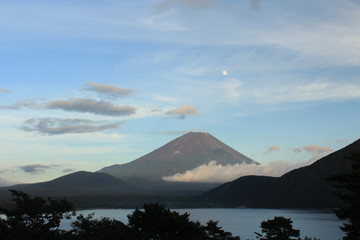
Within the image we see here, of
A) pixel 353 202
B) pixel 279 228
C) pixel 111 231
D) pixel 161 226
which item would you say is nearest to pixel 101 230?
pixel 111 231

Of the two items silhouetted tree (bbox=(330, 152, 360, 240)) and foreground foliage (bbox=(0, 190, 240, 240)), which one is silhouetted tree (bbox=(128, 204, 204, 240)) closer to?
foreground foliage (bbox=(0, 190, 240, 240))

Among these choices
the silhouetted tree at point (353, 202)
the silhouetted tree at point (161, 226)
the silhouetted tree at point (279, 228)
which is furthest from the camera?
the silhouetted tree at point (279, 228)

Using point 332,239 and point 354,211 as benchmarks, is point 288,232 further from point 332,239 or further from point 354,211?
point 332,239

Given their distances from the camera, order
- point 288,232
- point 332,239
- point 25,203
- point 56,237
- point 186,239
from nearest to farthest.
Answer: point 56,237 → point 25,203 → point 186,239 → point 288,232 → point 332,239

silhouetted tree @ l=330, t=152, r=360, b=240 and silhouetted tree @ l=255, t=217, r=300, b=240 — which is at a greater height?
silhouetted tree @ l=330, t=152, r=360, b=240

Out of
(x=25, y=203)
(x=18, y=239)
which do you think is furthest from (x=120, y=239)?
(x=18, y=239)

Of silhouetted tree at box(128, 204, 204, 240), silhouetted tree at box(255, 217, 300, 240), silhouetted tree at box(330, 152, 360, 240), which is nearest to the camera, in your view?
silhouetted tree at box(330, 152, 360, 240)

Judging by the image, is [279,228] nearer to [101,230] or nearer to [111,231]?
[111,231]

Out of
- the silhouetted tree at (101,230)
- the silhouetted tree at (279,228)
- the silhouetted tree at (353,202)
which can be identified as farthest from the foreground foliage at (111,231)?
the silhouetted tree at (279,228)

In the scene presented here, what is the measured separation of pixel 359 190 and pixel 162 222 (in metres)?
19.1

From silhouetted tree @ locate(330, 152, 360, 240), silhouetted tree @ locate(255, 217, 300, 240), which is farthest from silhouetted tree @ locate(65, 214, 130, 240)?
silhouetted tree @ locate(330, 152, 360, 240)

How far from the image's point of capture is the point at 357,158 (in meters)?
28.5

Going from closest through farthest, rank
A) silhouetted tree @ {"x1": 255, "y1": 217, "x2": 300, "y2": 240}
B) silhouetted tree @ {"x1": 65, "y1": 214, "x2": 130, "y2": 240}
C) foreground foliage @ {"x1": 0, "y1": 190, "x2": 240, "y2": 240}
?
foreground foliage @ {"x1": 0, "y1": 190, "x2": 240, "y2": 240}
silhouetted tree @ {"x1": 65, "y1": 214, "x2": 130, "y2": 240}
silhouetted tree @ {"x1": 255, "y1": 217, "x2": 300, "y2": 240}

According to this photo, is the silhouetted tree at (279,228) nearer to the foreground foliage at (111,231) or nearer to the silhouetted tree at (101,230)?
the foreground foliage at (111,231)
